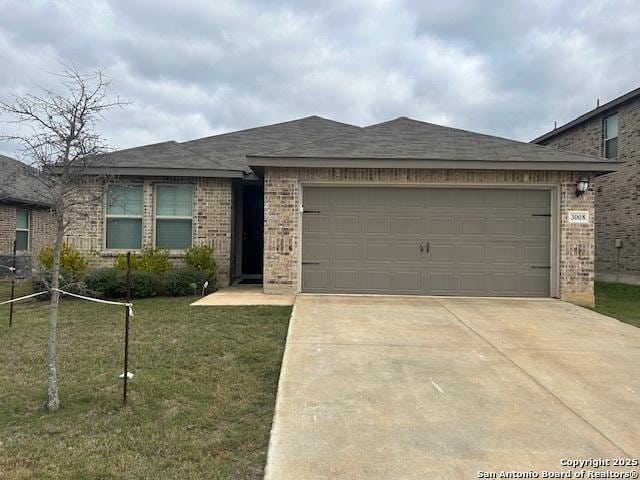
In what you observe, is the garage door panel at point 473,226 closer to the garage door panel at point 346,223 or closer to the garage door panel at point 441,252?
the garage door panel at point 441,252

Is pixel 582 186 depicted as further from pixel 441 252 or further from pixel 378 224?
pixel 378 224

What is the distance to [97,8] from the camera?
9664mm

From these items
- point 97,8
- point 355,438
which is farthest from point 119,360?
point 97,8

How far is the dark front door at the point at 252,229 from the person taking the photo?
42.4 feet

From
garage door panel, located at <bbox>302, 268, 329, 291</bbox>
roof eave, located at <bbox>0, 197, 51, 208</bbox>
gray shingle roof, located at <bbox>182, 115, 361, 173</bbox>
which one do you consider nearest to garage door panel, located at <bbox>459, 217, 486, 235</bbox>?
garage door panel, located at <bbox>302, 268, 329, 291</bbox>

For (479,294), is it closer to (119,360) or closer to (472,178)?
(472,178)

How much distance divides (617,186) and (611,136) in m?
1.68

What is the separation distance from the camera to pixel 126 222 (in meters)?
10.6

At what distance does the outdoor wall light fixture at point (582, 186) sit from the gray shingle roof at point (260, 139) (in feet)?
18.5

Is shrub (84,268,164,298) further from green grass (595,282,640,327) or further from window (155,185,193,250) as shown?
green grass (595,282,640,327)

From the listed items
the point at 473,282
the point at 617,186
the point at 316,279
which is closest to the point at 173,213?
the point at 316,279

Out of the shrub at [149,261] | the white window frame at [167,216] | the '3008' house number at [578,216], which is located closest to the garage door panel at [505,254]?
the '3008' house number at [578,216]

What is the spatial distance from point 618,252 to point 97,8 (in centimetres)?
1578

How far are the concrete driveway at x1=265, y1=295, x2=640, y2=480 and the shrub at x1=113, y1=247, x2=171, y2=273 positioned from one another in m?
4.15
